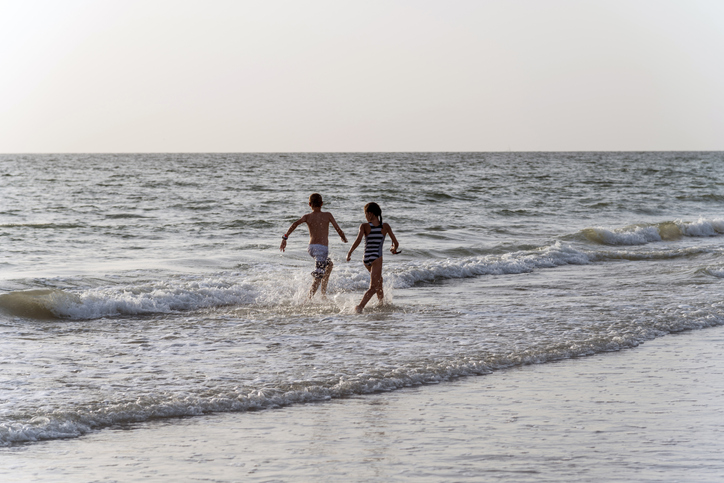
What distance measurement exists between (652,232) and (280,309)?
1462 cm

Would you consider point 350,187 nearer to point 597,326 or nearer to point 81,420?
point 597,326

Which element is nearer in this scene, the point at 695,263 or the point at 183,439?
the point at 183,439

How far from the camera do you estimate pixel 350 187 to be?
132 feet

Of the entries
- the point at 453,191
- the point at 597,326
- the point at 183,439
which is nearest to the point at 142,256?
the point at 597,326

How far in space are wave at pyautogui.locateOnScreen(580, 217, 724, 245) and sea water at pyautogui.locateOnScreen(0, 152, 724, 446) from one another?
68 mm

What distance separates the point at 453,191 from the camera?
1473 inches

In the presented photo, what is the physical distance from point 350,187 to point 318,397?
34.6m

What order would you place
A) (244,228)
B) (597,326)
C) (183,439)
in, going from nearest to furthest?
(183,439), (597,326), (244,228)

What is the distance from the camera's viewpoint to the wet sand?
4199 millimetres

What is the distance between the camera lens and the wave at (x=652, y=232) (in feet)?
65.9

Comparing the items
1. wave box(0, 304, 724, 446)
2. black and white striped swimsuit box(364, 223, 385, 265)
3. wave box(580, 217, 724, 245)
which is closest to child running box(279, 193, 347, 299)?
black and white striped swimsuit box(364, 223, 385, 265)

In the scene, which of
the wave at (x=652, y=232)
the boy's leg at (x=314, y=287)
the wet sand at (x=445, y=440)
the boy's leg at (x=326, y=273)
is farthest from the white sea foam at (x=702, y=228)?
the wet sand at (x=445, y=440)

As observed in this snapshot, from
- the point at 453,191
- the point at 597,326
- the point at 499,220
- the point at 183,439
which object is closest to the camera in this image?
the point at 183,439

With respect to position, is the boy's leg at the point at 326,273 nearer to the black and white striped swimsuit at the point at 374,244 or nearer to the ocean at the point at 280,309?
the ocean at the point at 280,309
